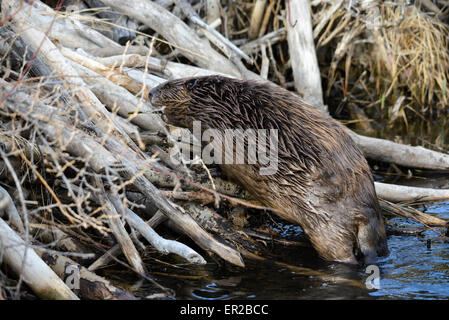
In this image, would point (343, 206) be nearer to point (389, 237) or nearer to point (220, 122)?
point (389, 237)

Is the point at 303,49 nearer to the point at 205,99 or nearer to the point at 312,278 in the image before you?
the point at 205,99

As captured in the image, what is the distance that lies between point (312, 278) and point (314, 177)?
→ 0.69 metres

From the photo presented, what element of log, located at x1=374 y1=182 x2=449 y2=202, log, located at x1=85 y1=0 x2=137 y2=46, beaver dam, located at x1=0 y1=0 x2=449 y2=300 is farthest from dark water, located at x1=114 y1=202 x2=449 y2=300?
log, located at x1=85 y1=0 x2=137 y2=46

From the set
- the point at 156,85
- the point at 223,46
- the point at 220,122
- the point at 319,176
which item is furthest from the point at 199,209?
the point at 223,46

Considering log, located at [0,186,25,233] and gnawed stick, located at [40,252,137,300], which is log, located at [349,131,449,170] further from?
log, located at [0,186,25,233]

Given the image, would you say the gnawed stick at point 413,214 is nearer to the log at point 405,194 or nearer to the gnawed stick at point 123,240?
the log at point 405,194

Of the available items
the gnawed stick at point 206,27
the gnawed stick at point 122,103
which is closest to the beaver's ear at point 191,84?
the gnawed stick at point 122,103

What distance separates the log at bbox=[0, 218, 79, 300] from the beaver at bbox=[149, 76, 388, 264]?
160 cm

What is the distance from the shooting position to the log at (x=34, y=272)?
3.43 m

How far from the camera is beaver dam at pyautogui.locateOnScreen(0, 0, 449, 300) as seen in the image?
3492 mm

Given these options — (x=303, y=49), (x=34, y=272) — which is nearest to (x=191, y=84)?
(x=34, y=272)

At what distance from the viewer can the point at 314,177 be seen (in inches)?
167

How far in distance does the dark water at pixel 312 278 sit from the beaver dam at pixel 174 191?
14 mm

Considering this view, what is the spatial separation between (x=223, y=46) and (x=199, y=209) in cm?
230
